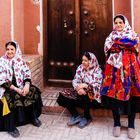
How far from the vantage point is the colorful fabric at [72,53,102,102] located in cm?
438

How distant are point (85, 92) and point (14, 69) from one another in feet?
3.20

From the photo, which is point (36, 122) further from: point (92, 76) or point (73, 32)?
point (73, 32)

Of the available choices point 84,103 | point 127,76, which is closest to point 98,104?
point 84,103

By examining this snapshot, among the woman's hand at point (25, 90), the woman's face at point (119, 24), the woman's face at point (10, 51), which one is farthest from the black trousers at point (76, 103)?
the woman's face at point (119, 24)

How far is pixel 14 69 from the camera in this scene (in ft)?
14.2

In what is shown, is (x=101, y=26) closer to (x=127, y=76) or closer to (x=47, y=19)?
(x=47, y=19)

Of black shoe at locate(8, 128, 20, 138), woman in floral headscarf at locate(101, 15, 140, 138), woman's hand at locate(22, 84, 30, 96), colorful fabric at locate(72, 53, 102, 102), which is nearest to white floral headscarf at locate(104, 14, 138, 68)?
woman in floral headscarf at locate(101, 15, 140, 138)

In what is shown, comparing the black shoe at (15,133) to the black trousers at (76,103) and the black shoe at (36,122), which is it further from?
the black trousers at (76,103)

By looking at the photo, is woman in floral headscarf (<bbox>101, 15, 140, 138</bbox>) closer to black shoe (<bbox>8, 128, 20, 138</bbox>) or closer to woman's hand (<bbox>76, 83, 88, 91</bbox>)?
woman's hand (<bbox>76, 83, 88, 91</bbox>)

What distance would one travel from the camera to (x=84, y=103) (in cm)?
452

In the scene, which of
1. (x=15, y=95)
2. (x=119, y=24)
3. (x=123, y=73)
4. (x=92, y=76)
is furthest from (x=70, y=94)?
(x=119, y=24)

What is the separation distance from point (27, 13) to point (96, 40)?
1.22 metres

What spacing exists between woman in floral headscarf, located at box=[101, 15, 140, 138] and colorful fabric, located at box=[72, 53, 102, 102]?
0.21 meters

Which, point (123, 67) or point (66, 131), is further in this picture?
point (66, 131)
